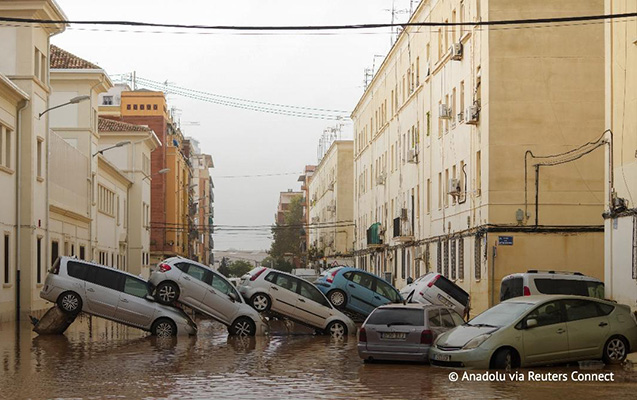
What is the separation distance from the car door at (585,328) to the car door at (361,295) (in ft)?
46.3

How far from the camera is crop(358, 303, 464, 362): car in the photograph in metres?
20.5

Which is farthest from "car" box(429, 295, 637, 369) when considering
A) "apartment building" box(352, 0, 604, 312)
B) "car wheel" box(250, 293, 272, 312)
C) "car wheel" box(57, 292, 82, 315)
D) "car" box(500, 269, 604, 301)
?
"apartment building" box(352, 0, 604, 312)

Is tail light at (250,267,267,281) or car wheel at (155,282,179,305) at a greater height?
tail light at (250,267,267,281)

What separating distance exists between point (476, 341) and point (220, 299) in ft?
37.5

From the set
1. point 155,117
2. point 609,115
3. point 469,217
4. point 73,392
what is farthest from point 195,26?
point 155,117

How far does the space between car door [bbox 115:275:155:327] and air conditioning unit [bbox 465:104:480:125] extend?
47.8 feet

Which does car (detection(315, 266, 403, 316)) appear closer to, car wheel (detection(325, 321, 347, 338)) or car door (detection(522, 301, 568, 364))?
car wheel (detection(325, 321, 347, 338))

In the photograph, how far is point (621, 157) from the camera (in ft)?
89.9

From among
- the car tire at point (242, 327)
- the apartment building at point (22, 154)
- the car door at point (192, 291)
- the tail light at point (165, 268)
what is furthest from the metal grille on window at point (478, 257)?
the apartment building at point (22, 154)

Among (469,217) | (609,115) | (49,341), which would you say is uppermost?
(609,115)

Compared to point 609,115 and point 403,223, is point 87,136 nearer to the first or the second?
point 403,223

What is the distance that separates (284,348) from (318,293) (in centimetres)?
533

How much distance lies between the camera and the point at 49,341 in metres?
27.5

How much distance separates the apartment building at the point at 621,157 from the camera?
86.7ft
